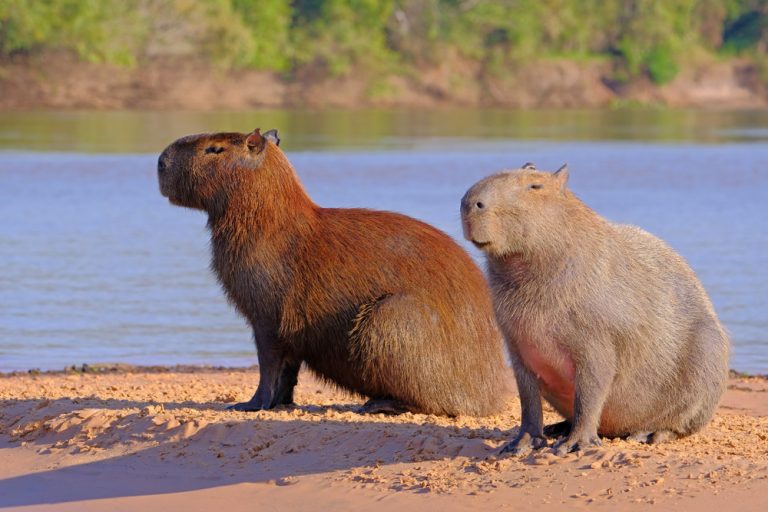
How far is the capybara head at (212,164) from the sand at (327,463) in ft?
3.39

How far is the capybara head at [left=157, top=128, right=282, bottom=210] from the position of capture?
7055 mm

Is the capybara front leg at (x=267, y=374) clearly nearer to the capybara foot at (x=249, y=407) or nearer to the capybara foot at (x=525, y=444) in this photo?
the capybara foot at (x=249, y=407)

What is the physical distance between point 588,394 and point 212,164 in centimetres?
239

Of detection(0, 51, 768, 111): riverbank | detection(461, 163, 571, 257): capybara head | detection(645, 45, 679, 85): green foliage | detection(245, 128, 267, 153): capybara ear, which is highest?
detection(645, 45, 679, 85): green foliage

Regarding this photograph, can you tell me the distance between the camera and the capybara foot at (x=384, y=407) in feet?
22.6

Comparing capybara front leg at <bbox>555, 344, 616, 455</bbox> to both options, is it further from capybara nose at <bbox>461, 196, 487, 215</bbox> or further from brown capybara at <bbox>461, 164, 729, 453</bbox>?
capybara nose at <bbox>461, 196, 487, 215</bbox>

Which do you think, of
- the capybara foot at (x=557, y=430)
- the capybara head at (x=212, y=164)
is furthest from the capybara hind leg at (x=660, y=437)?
the capybara head at (x=212, y=164)

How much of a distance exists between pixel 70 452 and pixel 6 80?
1561 inches

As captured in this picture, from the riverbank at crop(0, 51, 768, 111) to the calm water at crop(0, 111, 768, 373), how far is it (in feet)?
9.01

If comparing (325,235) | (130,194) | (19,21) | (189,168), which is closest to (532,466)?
(325,235)

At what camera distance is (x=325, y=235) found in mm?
6996

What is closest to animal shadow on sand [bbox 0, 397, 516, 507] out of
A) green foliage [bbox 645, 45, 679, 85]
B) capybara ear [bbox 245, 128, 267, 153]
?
capybara ear [bbox 245, 128, 267, 153]

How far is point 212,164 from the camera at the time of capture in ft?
23.2

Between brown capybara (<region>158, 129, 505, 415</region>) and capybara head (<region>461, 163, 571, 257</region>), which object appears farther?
brown capybara (<region>158, 129, 505, 415</region>)
